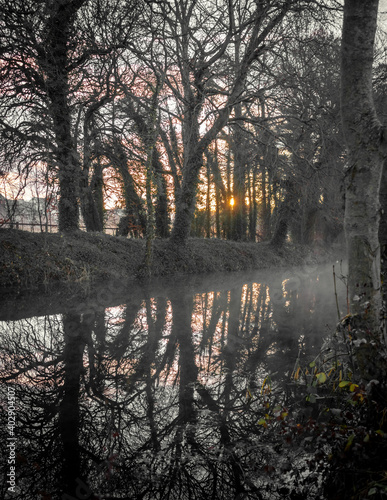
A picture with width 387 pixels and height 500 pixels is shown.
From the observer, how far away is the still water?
248 cm

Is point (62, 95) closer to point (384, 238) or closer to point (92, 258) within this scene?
point (92, 258)

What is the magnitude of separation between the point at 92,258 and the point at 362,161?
1022cm

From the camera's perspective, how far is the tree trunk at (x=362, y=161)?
3.23 meters

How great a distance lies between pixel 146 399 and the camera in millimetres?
3771

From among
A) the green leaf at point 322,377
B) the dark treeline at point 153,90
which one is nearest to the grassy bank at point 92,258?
the dark treeline at point 153,90

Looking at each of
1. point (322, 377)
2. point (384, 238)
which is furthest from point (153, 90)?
point (322, 377)

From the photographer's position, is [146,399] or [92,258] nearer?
[146,399]

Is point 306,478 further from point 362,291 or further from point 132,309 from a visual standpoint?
point 132,309

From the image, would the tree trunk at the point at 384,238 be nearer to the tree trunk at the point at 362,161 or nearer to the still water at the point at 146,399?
the tree trunk at the point at 362,161

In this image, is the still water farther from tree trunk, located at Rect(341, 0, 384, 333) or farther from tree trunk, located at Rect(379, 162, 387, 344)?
tree trunk, located at Rect(379, 162, 387, 344)

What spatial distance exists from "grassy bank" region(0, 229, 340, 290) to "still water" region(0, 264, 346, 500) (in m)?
2.37

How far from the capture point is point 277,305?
9.47 m

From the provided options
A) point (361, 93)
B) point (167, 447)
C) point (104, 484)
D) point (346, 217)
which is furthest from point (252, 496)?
point (361, 93)

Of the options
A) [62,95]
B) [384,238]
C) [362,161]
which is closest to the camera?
[362,161]
